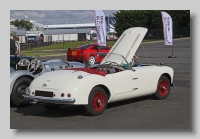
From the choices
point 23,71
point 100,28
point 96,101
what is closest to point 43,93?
point 96,101

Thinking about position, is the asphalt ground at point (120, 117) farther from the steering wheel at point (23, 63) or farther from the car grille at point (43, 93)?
the steering wheel at point (23, 63)

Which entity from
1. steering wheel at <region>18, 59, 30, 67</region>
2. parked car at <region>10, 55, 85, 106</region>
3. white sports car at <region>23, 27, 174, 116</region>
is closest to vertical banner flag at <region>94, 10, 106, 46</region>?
parked car at <region>10, 55, 85, 106</region>

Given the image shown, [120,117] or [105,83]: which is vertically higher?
[105,83]

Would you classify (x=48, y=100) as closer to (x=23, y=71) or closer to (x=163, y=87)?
(x=23, y=71)

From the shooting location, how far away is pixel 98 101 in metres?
7.32

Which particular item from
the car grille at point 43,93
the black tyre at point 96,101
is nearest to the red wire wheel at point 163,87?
the black tyre at point 96,101

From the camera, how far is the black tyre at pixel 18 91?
27.0 ft

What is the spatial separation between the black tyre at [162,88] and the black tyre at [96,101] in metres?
2.02

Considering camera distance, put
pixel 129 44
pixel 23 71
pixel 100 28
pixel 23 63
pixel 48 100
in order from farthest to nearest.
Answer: pixel 100 28 → pixel 23 63 → pixel 129 44 → pixel 23 71 → pixel 48 100

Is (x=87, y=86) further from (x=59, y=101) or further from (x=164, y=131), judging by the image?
(x=164, y=131)

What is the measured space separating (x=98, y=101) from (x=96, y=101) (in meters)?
0.04

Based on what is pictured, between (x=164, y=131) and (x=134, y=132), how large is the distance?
52 centimetres

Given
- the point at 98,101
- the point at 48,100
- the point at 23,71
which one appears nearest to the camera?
the point at 48,100

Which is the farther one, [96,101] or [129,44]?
[129,44]
